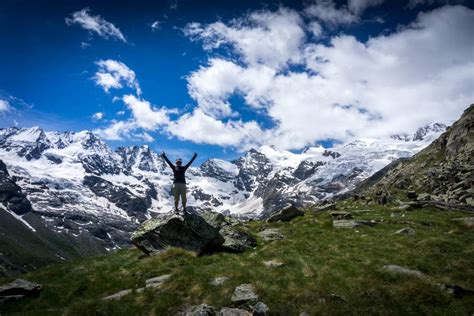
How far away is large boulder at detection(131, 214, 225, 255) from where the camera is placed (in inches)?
1111

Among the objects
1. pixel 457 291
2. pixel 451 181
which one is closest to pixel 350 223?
pixel 457 291

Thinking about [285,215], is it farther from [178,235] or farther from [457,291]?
[457,291]

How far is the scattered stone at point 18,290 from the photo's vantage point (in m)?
21.7

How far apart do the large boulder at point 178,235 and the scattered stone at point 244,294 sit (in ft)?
29.9

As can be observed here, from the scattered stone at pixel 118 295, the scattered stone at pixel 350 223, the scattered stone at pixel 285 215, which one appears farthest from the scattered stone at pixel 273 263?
the scattered stone at pixel 285 215

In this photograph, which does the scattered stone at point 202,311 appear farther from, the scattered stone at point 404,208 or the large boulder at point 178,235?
the scattered stone at point 404,208

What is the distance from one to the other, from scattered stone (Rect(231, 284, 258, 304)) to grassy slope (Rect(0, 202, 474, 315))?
315 millimetres

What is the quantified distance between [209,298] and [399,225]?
19.8m

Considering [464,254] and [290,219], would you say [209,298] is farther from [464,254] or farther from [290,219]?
[290,219]

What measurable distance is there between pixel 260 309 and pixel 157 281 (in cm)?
796

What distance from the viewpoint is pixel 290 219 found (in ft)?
148

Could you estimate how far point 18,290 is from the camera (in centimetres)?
2225

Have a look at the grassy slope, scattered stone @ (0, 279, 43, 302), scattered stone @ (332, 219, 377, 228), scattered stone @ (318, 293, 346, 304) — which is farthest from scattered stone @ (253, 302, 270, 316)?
scattered stone @ (332, 219, 377, 228)

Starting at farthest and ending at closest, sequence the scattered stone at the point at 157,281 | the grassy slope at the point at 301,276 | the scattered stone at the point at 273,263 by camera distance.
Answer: the scattered stone at the point at 273,263 < the scattered stone at the point at 157,281 < the grassy slope at the point at 301,276
